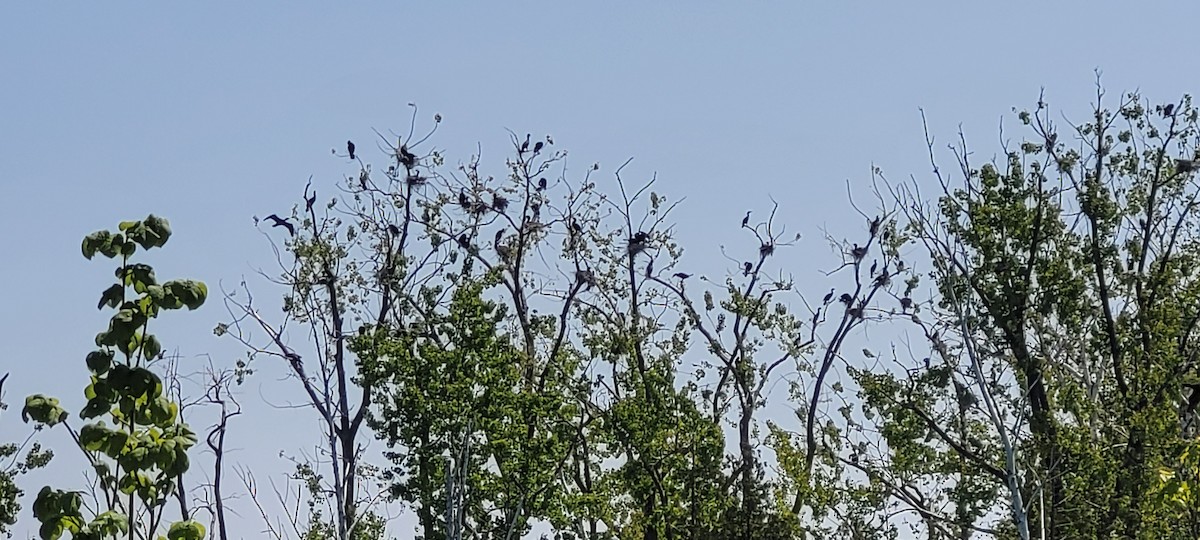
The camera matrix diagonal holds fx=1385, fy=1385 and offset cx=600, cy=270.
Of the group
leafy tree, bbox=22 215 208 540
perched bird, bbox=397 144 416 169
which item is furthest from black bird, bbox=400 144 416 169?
leafy tree, bbox=22 215 208 540

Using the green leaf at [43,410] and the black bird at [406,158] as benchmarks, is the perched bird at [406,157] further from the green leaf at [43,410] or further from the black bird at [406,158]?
the green leaf at [43,410]

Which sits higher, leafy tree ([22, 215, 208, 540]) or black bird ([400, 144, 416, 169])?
black bird ([400, 144, 416, 169])

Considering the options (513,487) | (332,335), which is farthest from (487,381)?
(332,335)

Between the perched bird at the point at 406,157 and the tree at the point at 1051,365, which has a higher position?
the perched bird at the point at 406,157

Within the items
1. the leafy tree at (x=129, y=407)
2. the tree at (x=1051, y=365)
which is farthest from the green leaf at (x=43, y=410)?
the tree at (x=1051, y=365)

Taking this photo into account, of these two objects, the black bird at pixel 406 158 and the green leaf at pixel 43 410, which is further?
the black bird at pixel 406 158

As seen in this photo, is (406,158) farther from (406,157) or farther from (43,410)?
(43,410)

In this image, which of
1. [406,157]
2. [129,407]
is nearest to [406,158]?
[406,157]

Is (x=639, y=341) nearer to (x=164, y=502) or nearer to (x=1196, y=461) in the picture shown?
(x=1196, y=461)

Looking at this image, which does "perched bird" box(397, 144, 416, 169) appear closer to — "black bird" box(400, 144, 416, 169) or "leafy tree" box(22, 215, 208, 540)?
"black bird" box(400, 144, 416, 169)

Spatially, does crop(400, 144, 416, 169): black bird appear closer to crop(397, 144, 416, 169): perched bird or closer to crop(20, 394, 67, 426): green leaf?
crop(397, 144, 416, 169): perched bird

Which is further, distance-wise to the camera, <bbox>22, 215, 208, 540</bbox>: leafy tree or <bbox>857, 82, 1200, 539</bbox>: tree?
<bbox>857, 82, 1200, 539</bbox>: tree

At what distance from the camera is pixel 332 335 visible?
1775 centimetres

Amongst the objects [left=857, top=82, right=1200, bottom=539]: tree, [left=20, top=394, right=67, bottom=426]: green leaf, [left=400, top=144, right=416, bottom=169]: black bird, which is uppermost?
[left=400, top=144, right=416, bottom=169]: black bird
